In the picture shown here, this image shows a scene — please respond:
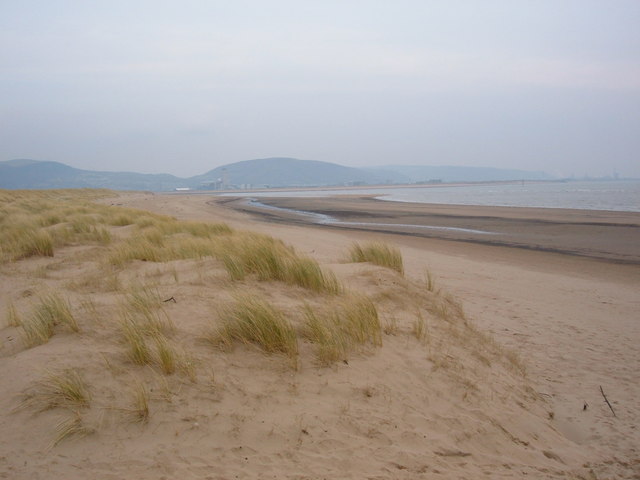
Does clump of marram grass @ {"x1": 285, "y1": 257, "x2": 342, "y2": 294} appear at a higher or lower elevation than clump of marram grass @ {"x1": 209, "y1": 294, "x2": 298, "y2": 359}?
higher

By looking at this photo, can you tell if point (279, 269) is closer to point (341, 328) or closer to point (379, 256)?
point (341, 328)

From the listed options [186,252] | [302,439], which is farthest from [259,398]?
[186,252]

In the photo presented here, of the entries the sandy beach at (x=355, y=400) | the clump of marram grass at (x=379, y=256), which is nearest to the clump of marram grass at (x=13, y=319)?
the sandy beach at (x=355, y=400)

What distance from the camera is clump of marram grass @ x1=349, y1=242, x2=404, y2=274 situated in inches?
326

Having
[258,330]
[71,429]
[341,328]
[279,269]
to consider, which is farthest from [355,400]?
[279,269]

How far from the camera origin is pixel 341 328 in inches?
181

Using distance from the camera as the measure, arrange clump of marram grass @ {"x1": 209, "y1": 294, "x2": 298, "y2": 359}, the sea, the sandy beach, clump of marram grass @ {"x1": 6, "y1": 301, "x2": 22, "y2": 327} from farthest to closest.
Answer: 1. the sea
2. clump of marram grass @ {"x1": 6, "y1": 301, "x2": 22, "y2": 327}
3. clump of marram grass @ {"x1": 209, "y1": 294, "x2": 298, "y2": 359}
4. the sandy beach

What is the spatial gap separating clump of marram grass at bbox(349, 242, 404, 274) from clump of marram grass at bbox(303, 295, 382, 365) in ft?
10.4

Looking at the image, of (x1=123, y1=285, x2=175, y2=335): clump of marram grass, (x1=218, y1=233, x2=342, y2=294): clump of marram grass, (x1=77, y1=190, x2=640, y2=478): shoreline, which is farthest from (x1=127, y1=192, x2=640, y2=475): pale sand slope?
(x1=123, y1=285, x2=175, y2=335): clump of marram grass

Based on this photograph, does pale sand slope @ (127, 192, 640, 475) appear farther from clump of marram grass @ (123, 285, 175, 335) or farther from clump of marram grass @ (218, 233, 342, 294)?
clump of marram grass @ (123, 285, 175, 335)

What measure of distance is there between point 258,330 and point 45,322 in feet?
7.07

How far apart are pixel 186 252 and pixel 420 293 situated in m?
4.64

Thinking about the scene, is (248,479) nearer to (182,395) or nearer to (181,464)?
(181,464)

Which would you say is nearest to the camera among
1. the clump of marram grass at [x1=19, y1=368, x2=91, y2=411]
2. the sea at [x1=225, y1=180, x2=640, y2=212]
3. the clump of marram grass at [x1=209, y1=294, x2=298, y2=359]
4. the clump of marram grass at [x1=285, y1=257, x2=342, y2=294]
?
the clump of marram grass at [x1=19, y1=368, x2=91, y2=411]
